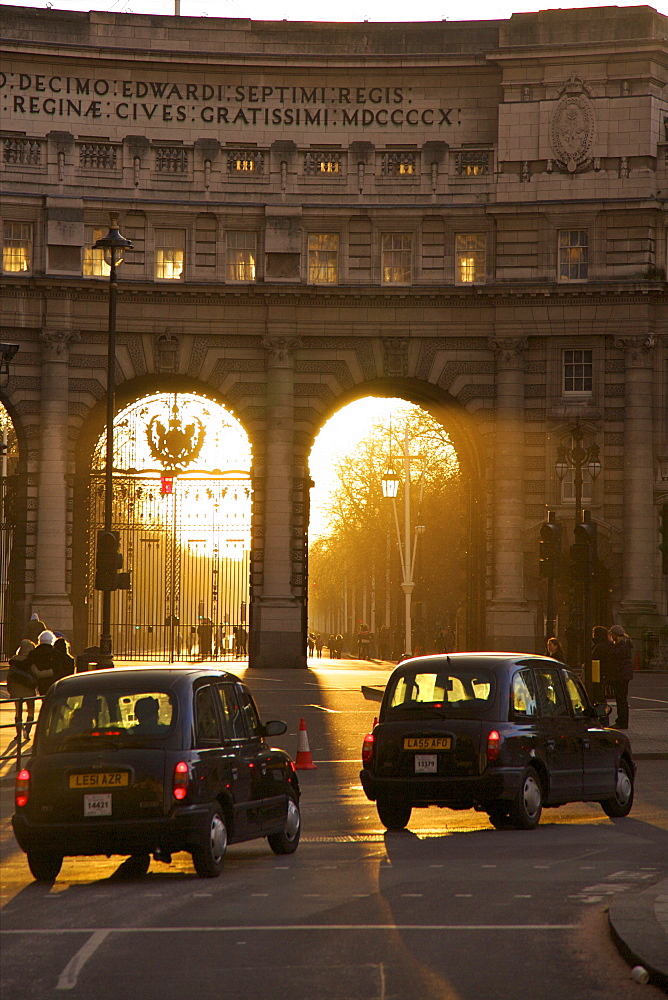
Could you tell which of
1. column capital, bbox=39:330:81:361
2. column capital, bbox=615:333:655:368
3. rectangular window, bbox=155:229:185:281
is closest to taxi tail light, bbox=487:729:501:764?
column capital, bbox=615:333:655:368

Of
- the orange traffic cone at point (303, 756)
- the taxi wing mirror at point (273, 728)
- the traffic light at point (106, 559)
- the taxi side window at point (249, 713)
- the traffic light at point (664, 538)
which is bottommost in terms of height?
the orange traffic cone at point (303, 756)

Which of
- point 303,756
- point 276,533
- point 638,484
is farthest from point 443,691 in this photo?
point 638,484

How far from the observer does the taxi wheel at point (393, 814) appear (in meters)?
17.7

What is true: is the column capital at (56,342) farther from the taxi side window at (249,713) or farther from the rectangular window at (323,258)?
the taxi side window at (249,713)

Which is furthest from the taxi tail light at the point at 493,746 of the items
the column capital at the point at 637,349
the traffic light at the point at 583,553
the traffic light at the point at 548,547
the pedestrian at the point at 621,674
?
the column capital at the point at 637,349

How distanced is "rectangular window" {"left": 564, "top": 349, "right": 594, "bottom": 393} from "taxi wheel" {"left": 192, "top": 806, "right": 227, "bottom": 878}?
3990 cm

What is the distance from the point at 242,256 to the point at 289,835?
38.1m

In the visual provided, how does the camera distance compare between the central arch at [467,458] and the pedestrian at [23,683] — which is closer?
the pedestrian at [23,683]

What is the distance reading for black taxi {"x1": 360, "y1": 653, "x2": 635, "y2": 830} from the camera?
56.0ft

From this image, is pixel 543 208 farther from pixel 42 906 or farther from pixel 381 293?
pixel 42 906

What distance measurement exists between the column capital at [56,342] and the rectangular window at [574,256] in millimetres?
15137

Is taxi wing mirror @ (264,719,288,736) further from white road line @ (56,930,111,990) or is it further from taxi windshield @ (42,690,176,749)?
white road line @ (56,930,111,990)

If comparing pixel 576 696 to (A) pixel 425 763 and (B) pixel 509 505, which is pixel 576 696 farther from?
(B) pixel 509 505

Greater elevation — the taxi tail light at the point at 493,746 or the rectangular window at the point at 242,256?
the rectangular window at the point at 242,256
